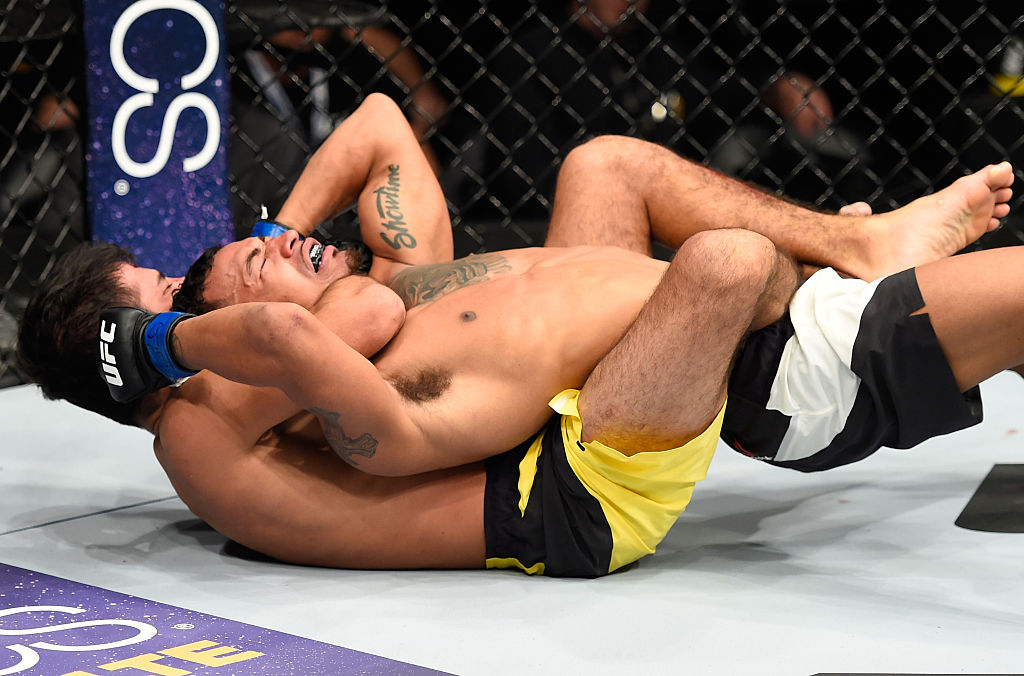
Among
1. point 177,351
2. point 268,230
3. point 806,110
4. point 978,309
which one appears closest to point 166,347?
point 177,351

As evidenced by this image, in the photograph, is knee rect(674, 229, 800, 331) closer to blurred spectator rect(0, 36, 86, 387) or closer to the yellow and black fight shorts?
the yellow and black fight shorts

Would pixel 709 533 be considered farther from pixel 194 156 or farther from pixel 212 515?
pixel 194 156

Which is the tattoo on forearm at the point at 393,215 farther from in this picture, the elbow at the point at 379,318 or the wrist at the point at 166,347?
the wrist at the point at 166,347

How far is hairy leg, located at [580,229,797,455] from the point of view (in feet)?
4.45

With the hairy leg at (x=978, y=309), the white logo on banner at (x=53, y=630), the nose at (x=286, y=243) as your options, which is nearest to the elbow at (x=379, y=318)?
the nose at (x=286, y=243)

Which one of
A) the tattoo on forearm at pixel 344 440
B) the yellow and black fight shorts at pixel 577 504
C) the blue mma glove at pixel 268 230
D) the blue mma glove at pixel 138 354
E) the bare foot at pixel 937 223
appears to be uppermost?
the bare foot at pixel 937 223

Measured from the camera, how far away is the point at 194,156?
102 inches

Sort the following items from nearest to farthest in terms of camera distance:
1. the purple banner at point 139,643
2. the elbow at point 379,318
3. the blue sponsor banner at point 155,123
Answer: the purple banner at point 139,643, the elbow at point 379,318, the blue sponsor banner at point 155,123

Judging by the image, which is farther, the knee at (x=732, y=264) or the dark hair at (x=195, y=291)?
the dark hair at (x=195, y=291)

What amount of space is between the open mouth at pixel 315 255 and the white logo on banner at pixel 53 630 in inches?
22.2

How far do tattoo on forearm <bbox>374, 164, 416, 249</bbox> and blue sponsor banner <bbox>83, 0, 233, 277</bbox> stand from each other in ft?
2.58

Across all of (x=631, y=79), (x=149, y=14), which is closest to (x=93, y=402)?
(x=149, y=14)

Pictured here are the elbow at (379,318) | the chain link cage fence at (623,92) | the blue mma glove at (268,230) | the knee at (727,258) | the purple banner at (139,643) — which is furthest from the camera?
the chain link cage fence at (623,92)

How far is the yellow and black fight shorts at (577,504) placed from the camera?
144 centimetres
